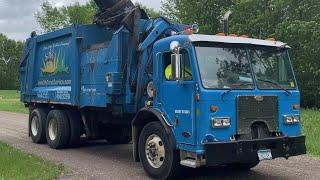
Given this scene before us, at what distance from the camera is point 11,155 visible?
11.3 metres

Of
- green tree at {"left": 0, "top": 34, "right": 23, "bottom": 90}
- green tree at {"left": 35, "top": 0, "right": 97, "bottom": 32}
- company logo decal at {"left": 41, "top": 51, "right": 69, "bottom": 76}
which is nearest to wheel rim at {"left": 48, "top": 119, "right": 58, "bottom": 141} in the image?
company logo decal at {"left": 41, "top": 51, "right": 69, "bottom": 76}

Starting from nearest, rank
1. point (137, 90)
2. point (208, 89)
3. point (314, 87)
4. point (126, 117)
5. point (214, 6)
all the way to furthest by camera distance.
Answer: point (208, 89)
point (137, 90)
point (126, 117)
point (314, 87)
point (214, 6)

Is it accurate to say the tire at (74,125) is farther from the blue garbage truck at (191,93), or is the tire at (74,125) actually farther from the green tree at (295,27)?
the green tree at (295,27)

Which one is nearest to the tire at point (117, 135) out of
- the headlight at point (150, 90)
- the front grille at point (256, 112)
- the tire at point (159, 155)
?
the headlight at point (150, 90)

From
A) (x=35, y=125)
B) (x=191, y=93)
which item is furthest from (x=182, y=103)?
(x=35, y=125)

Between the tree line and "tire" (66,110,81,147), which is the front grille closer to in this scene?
"tire" (66,110,81,147)

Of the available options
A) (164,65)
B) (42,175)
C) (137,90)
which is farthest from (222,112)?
(42,175)

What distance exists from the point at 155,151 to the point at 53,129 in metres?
5.37

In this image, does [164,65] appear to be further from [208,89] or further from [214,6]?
[214,6]

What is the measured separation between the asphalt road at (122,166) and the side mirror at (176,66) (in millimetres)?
1812

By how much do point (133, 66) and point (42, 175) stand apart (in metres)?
2.77

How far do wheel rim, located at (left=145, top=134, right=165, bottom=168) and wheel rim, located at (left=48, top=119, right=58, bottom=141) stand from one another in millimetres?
4809

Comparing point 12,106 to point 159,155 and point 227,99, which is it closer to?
point 159,155

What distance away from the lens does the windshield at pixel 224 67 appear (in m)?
8.16
